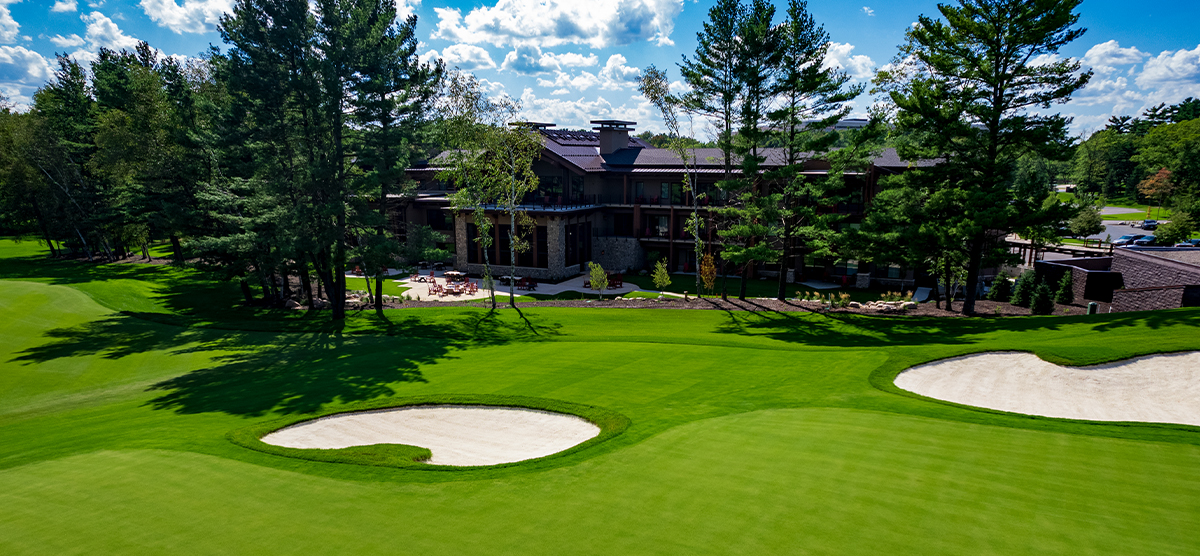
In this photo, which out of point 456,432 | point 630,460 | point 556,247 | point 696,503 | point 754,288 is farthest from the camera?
point 556,247

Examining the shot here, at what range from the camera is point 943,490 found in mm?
8359

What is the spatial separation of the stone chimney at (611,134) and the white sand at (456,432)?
124 ft

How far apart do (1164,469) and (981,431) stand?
268 cm

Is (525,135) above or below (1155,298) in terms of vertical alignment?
above

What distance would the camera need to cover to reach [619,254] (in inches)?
1853

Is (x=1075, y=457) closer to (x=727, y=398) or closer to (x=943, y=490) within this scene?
(x=943, y=490)

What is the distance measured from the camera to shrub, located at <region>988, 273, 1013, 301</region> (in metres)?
32.5

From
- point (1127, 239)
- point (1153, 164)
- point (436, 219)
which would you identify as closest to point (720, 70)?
point (436, 219)

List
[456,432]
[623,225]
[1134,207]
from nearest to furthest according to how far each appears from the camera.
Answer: [456,432], [623,225], [1134,207]

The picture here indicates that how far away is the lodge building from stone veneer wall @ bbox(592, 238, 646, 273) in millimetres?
80

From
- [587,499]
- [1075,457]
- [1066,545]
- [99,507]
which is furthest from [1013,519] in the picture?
[99,507]

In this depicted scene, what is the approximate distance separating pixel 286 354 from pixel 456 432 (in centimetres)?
1236

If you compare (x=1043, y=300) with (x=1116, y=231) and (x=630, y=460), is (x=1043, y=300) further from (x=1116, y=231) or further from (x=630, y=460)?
(x=1116, y=231)

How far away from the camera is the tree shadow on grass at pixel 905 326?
66.9 feet
